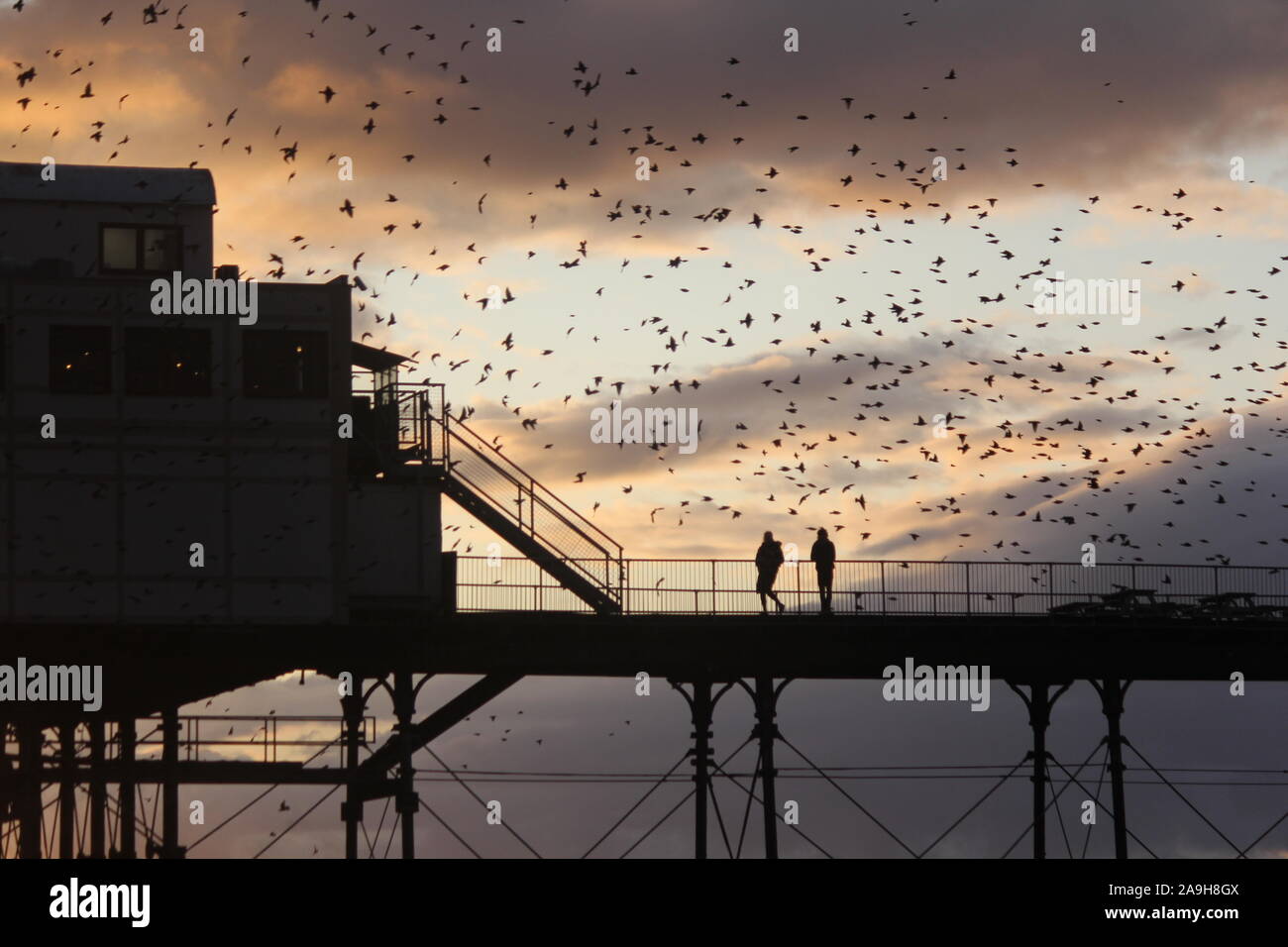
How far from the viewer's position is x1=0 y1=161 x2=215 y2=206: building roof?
4844 centimetres

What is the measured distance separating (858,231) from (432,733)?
1614cm

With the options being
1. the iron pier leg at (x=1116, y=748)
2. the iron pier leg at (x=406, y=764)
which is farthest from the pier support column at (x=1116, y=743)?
the iron pier leg at (x=406, y=764)

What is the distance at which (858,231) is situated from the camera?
116 feet

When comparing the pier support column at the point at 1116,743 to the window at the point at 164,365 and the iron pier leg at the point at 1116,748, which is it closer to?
the iron pier leg at the point at 1116,748

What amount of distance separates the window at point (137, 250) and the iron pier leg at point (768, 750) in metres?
16.8

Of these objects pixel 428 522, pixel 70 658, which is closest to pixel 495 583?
pixel 428 522

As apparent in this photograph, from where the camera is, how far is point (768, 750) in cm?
4550

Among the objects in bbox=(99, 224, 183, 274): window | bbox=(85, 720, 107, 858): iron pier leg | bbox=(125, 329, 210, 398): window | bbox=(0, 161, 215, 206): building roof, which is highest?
bbox=(0, 161, 215, 206): building roof

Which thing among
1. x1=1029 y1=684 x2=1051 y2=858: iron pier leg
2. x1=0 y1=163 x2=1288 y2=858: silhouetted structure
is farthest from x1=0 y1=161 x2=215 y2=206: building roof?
x1=1029 y1=684 x2=1051 y2=858: iron pier leg

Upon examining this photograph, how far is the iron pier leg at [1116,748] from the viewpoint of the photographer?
155ft

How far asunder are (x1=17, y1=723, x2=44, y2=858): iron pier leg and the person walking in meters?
16.6

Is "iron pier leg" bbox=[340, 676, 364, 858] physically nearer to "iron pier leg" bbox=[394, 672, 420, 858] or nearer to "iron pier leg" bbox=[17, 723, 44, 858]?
"iron pier leg" bbox=[394, 672, 420, 858]
